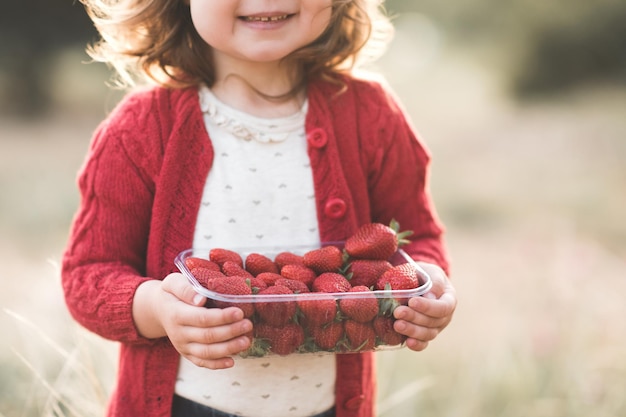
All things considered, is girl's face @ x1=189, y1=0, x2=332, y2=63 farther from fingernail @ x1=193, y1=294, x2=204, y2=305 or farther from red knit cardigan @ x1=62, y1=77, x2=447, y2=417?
fingernail @ x1=193, y1=294, x2=204, y2=305

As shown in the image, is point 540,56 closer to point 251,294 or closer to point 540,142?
point 540,142

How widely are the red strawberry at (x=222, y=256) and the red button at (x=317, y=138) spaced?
0.97 ft

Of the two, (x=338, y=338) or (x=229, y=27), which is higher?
(x=229, y=27)

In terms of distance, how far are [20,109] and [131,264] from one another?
4.77m

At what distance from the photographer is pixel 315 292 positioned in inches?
48.1

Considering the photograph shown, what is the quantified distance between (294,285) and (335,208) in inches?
11.3

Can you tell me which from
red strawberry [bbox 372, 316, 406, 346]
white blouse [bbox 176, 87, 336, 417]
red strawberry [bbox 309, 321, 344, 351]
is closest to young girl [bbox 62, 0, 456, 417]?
white blouse [bbox 176, 87, 336, 417]

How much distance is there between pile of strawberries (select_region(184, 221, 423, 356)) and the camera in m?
1.16

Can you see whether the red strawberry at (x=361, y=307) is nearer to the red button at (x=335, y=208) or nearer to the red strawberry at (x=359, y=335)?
the red strawberry at (x=359, y=335)

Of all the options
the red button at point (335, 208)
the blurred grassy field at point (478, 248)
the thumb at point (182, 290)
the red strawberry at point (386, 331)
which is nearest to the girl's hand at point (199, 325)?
the thumb at point (182, 290)

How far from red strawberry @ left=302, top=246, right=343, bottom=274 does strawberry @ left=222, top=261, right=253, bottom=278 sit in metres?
0.11

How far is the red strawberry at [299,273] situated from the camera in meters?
1.27

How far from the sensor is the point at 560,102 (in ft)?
20.5

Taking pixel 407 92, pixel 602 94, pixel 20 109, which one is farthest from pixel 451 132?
pixel 20 109
